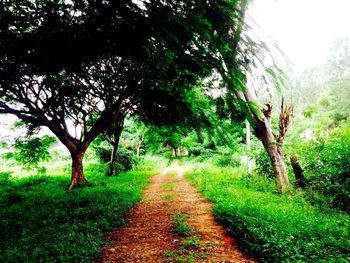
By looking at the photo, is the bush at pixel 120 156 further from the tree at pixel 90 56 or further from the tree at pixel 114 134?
the tree at pixel 90 56

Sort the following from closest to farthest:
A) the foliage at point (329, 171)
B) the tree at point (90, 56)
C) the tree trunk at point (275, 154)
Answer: the tree at point (90, 56), the foliage at point (329, 171), the tree trunk at point (275, 154)

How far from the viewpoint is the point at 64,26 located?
5883 mm

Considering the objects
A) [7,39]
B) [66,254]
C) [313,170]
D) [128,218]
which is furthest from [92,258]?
[313,170]

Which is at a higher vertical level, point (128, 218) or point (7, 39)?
point (7, 39)

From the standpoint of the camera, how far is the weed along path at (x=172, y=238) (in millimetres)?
5172

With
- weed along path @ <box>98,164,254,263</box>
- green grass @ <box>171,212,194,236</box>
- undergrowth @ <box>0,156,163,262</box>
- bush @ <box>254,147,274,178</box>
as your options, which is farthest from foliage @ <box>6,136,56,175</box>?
bush @ <box>254,147,274,178</box>

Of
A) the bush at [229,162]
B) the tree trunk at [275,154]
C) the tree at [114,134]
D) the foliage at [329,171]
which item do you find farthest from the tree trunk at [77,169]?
the bush at [229,162]

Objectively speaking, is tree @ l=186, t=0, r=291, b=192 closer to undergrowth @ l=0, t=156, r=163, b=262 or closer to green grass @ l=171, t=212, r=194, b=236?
green grass @ l=171, t=212, r=194, b=236

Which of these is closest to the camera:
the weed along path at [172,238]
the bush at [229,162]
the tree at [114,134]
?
the weed along path at [172,238]

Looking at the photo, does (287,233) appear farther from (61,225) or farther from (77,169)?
(77,169)

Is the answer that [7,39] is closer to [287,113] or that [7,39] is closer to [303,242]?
[303,242]

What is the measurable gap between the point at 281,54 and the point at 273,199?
22.1ft

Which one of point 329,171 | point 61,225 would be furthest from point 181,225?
point 329,171

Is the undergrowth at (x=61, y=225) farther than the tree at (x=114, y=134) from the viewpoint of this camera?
No
